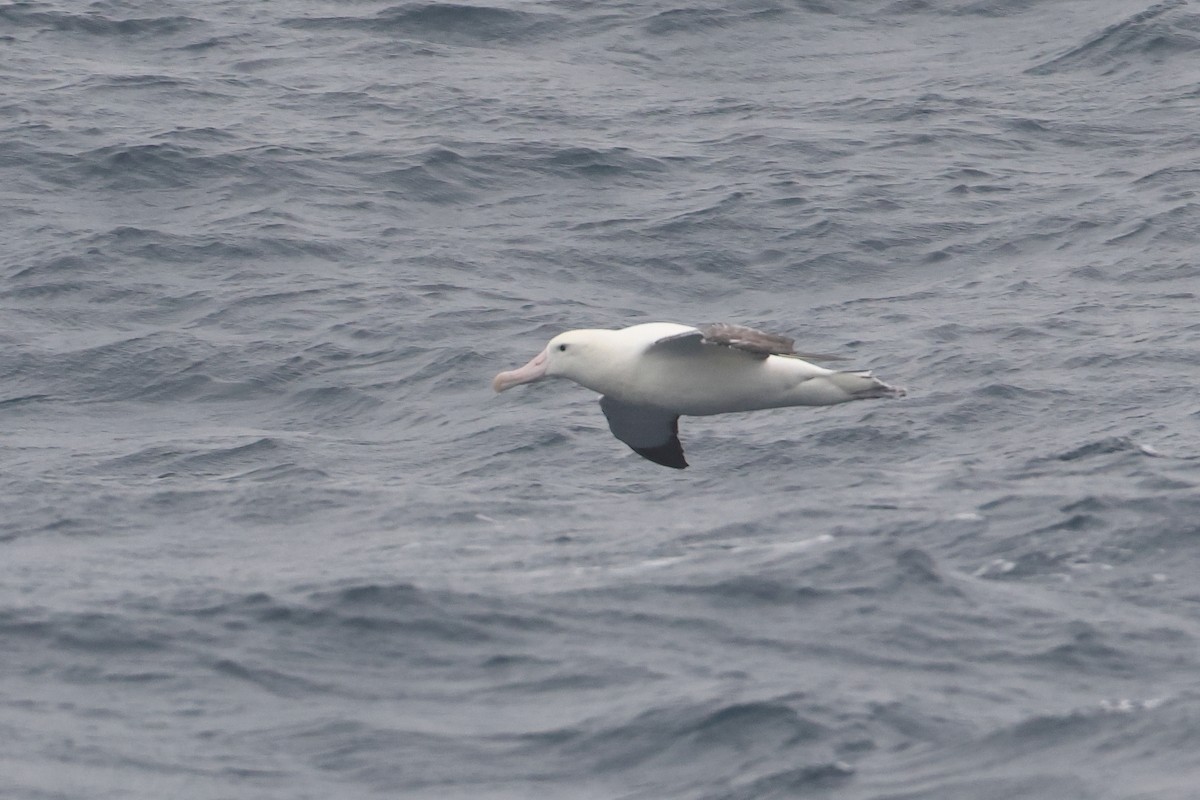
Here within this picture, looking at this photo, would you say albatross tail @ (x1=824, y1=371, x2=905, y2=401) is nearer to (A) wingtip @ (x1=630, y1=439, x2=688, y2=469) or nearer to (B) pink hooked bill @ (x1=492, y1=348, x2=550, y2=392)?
(A) wingtip @ (x1=630, y1=439, x2=688, y2=469)

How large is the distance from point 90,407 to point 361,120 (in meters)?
9.30

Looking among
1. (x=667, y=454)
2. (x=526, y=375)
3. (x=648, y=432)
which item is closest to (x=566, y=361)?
(x=526, y=375)

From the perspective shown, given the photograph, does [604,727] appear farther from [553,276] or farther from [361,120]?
[361,120]

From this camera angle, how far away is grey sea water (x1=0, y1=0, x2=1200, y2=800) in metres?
12.4

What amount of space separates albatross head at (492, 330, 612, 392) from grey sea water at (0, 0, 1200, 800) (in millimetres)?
1220

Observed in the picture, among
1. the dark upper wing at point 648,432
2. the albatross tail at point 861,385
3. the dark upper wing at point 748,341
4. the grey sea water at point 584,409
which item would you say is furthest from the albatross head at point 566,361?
the albatross tail at point 861,385

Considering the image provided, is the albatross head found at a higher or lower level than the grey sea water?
higher

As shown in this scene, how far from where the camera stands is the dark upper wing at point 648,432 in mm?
17031

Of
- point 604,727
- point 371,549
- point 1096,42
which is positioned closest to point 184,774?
point 604,727

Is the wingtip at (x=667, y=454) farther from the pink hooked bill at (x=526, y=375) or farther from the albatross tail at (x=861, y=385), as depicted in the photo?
the albatross tail at (x=861, y=385)

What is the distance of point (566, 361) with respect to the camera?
16250mm

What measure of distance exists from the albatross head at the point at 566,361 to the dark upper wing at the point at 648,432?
79cm

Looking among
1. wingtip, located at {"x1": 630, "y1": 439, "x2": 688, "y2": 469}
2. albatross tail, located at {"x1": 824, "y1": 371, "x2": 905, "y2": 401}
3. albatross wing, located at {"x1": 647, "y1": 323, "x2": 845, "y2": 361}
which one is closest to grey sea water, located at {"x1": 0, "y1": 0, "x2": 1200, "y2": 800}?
wingtip, located at {"x1": 630, "y1": 439, "x2": 688, "y2": 469}

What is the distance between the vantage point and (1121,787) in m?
11.2
